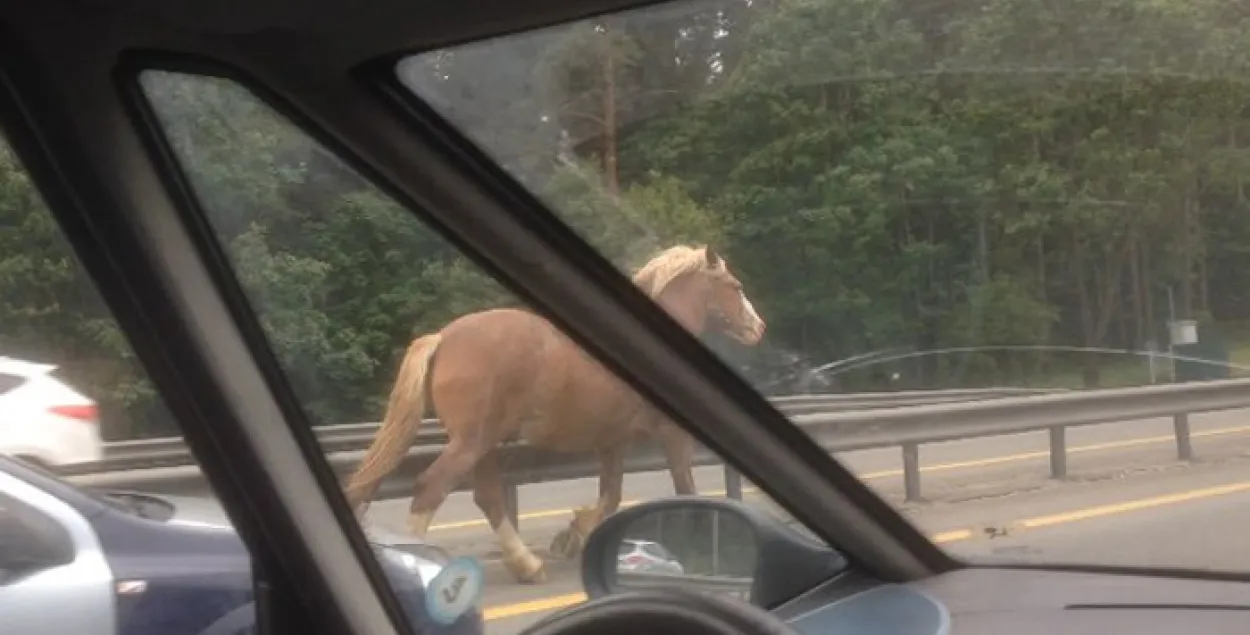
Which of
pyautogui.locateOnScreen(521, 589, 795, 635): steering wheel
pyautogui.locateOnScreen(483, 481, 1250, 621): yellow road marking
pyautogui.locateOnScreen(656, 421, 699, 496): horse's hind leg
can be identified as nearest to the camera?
pyautogui.locateOnScreen(521, 589, 795, 635): steering wheel

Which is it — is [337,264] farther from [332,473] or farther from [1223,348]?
[1223,348]

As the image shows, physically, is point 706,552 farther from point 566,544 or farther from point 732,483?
point 566,544

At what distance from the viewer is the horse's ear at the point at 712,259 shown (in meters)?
3.34

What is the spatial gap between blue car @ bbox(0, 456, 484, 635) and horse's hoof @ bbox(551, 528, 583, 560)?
0.97ft

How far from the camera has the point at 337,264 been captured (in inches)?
135

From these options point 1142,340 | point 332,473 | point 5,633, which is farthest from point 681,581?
point 5,633

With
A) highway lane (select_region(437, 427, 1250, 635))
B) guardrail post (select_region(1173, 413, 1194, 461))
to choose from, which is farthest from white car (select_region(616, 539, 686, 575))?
guardrail post (select_region(1173, 413, 1194, 461))

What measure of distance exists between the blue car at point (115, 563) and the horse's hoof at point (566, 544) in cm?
30

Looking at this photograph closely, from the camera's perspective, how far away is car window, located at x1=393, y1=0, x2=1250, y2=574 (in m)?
2.97

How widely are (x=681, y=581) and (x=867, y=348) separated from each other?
61 centimetres

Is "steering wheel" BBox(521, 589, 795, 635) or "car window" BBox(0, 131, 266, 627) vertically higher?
"car window" BBox(0, 131, 266, 627)

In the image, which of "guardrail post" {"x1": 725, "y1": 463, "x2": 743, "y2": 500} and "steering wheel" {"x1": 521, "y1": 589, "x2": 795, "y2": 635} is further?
"guardrail post" {"x1": 725, "y1": 463, "x2": 743, "y2": 500}

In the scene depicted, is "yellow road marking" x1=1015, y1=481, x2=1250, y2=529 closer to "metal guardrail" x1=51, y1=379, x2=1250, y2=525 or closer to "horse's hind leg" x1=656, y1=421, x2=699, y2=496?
"metal guardrail" x1=51, y1=379, x2=1250, y2=525

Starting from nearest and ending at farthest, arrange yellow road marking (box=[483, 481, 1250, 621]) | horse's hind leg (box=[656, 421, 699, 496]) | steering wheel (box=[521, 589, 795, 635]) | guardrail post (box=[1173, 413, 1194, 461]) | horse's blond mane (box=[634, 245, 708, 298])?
steering wheel (box=[521, 589, 795, 635]) < guardrail post (box=[1173, 413, 1194, 461]) < yellow road marking (box=[483, 481, 1250, 621]) < horse's blond mane (box=[634, 245, 708, 298]) < horse's hind leg (box=[656, 421, 699, 496])
